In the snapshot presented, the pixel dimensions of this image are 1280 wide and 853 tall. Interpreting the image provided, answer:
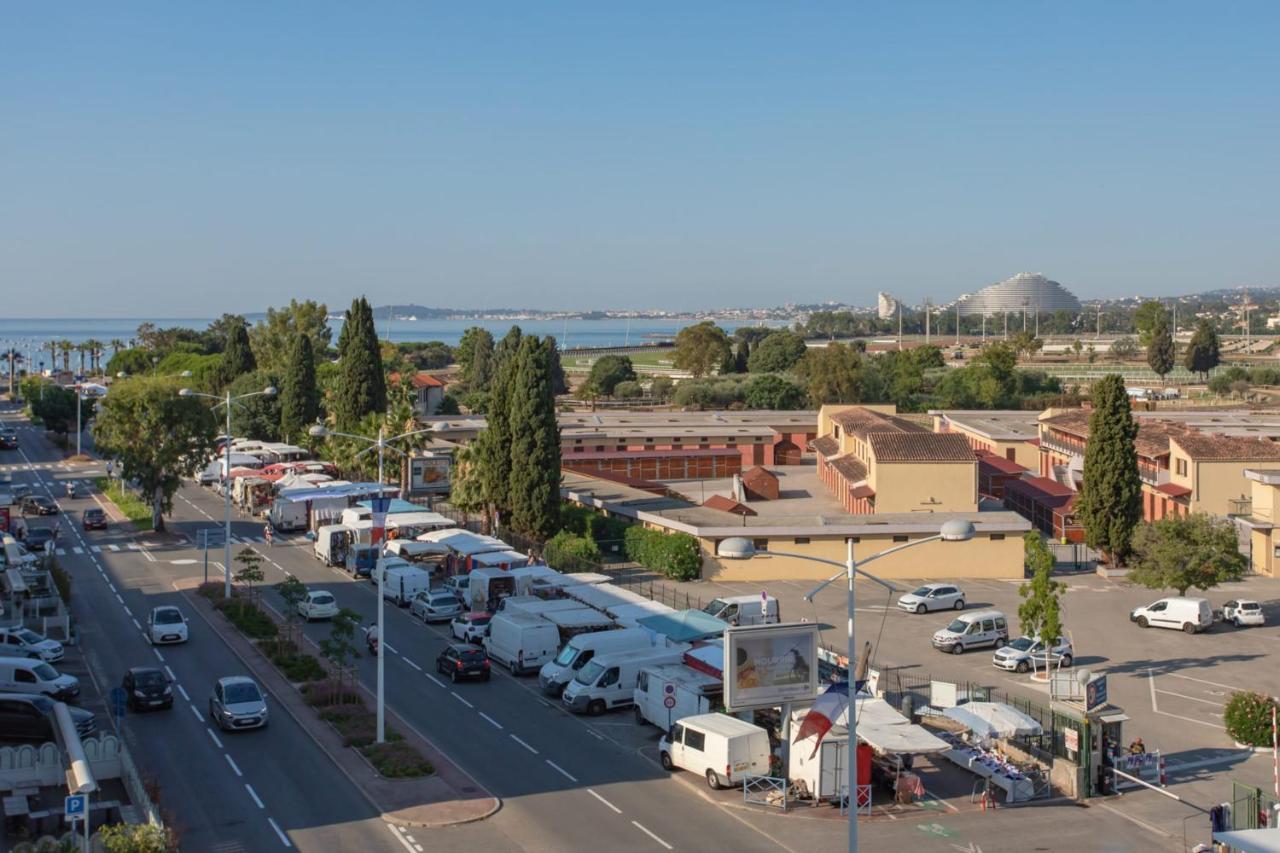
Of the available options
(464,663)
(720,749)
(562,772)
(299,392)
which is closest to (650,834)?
(720,749)

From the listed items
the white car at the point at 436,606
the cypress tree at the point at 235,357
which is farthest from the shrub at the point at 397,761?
the cypress tree at the point at 235,357

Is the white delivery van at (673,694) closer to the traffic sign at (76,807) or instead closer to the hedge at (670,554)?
the traffic sign at (76,807)

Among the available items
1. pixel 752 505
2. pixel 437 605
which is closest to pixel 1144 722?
pixel 437 605

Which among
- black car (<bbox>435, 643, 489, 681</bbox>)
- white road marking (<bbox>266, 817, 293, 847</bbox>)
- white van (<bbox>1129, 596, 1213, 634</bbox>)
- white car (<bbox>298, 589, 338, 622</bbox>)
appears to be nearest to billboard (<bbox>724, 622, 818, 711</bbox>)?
white road marking (<bbox>266, 817, 293, 847</bbox>)

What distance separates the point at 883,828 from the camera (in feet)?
80.2

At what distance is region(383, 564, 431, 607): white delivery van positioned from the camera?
→ 44.8m

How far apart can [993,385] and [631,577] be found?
281 ft

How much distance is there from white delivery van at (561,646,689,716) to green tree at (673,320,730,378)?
5021 inches

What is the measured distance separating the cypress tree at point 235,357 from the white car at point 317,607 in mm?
64639

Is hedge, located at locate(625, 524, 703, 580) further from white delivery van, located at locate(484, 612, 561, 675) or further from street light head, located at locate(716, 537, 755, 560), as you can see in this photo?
street light head, located at locate(716, 537, 755, 560)

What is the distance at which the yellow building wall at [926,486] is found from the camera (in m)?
58.4

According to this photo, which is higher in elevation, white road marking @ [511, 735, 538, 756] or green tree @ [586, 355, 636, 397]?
green tree @ [586, 355, 636, 397]

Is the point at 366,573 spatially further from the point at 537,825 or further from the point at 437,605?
the point at 537,825

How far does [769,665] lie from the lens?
1069 inches
